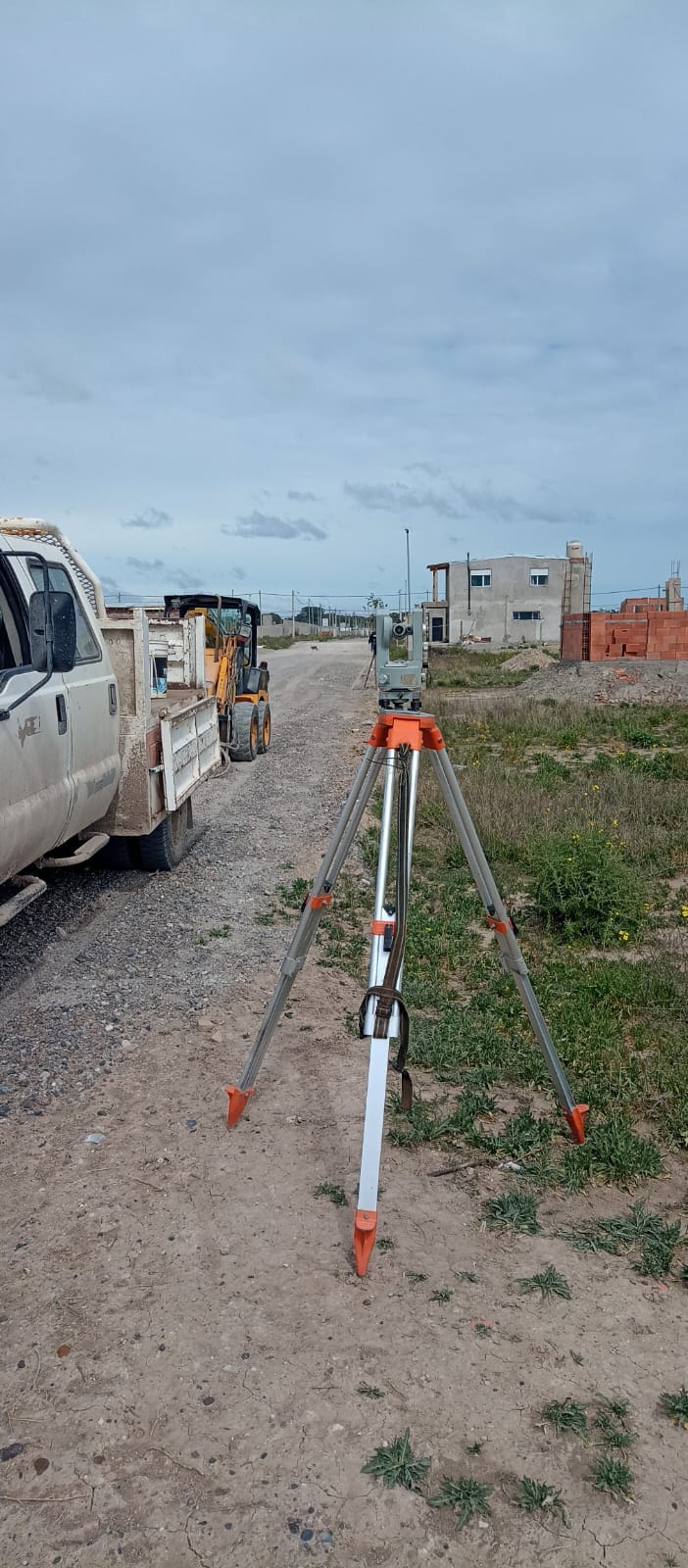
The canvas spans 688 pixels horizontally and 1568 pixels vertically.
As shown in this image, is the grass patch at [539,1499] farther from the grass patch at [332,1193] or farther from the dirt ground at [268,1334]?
the grass patch at [332,1193]

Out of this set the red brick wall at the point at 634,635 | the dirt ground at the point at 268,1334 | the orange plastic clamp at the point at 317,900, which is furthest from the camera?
the red brick wall at the point at 634,635

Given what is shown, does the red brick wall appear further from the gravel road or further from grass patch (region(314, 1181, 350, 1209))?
grass patch (region(314, 1181, 350, 1209))

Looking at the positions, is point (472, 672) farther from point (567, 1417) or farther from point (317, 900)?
point (567, 1417)

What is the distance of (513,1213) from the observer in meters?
3.15

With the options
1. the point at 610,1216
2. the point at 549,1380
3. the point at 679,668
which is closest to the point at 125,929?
the point at 610,1216

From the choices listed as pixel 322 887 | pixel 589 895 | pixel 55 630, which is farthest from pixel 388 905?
pixel 589 895

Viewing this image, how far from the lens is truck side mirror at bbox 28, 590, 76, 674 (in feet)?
12.8

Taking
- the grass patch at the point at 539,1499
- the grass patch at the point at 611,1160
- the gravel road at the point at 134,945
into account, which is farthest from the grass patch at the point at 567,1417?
the gravel road at the point at 134,945

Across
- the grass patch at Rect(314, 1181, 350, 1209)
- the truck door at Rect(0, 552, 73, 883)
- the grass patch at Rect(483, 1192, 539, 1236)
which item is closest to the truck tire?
the truck door at Rect(0, 552, 73, 883)

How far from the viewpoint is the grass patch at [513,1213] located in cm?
311

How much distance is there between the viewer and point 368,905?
6.35m

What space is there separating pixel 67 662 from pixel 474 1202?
2.72m

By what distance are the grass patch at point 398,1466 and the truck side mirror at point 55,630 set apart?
306 centimetres

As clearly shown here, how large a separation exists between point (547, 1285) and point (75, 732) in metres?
3.51
